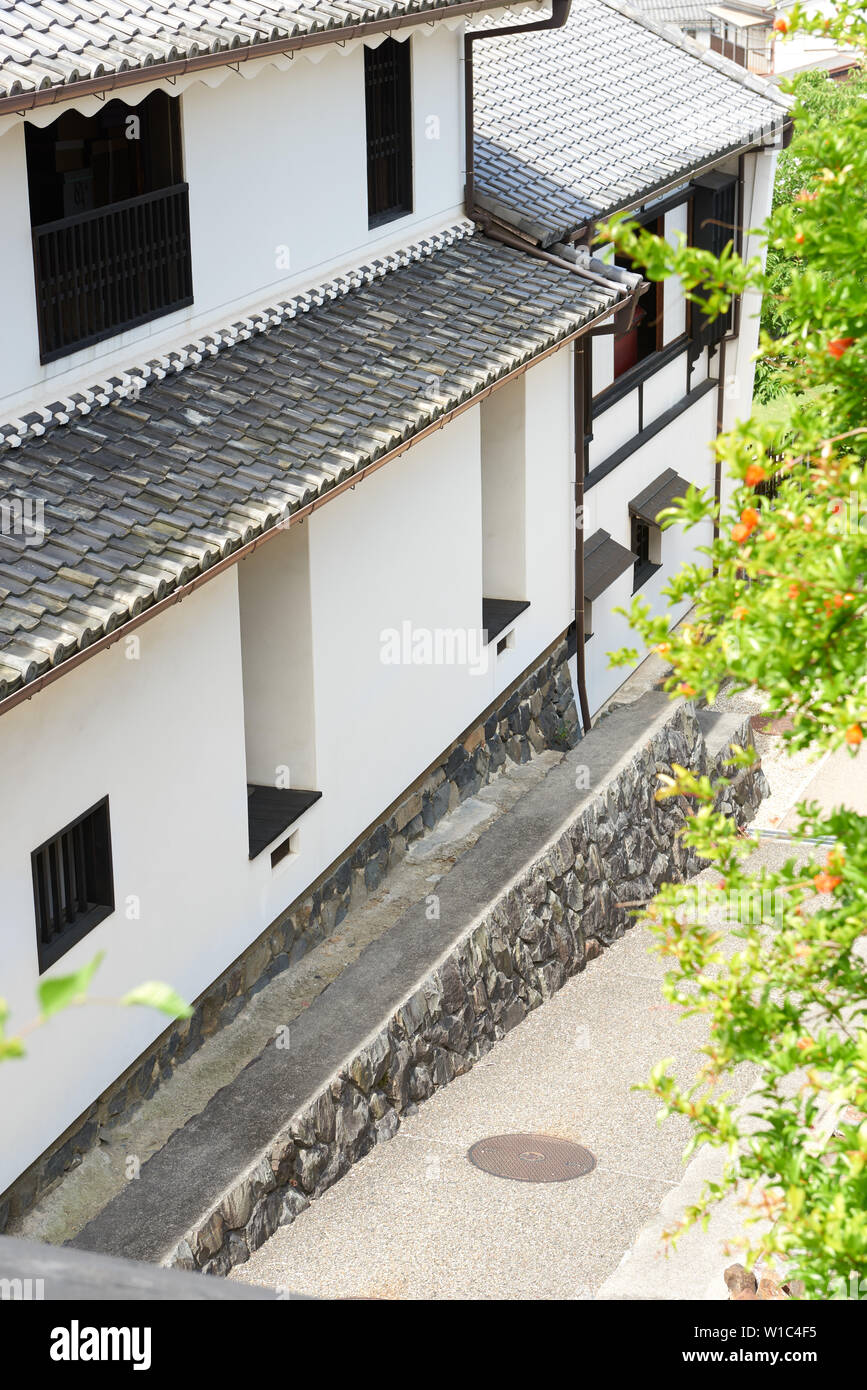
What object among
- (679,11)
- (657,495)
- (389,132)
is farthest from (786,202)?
(679,11)

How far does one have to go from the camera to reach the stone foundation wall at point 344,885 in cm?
947

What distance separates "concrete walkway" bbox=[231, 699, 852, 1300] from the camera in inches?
371

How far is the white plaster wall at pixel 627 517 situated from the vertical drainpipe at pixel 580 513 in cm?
39

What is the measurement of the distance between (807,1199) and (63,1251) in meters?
2.67

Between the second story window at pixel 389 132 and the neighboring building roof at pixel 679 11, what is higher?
the second story window at pixel 389 132

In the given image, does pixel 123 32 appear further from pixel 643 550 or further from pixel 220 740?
pixel 643 550

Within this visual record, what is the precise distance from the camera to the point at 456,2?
12383mm

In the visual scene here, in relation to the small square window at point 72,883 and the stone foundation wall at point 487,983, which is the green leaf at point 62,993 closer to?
the small square window at point 72,883

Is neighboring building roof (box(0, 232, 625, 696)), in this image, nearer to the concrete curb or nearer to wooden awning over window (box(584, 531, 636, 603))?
the concrete curb

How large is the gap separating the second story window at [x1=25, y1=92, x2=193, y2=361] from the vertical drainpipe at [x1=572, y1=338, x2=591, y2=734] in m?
6.60

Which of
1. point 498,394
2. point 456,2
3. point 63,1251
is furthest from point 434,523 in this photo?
point 63,1251

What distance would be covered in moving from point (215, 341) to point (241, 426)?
3.52 feet

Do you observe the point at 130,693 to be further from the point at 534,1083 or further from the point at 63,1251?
the point at 63,1251

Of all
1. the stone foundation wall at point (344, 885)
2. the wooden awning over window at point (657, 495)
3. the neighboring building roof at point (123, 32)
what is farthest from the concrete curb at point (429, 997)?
the neighboring building roof at point (123, 32)
